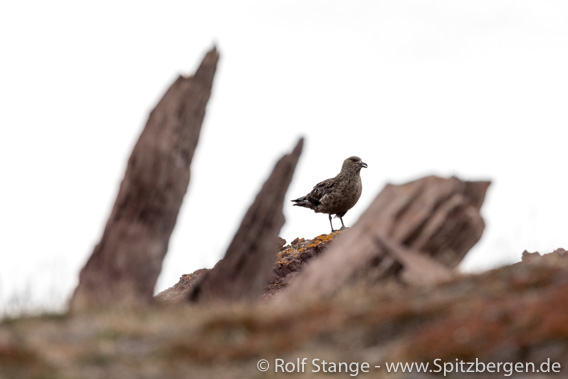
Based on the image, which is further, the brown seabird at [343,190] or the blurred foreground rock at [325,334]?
the brown seabird at [343,190]

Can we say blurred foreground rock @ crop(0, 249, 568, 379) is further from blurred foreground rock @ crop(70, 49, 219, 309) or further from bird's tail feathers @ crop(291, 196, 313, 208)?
bird's tail feathers @ crop(291, 196, 313, 208)

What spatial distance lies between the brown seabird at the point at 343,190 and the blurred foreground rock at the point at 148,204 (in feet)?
39.0

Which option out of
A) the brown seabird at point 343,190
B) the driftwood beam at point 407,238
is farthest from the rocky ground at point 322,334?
the brown seabird at point 343,190

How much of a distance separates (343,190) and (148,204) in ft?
41.9

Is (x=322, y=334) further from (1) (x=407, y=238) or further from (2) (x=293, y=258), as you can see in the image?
(2) (x=293, y=258)

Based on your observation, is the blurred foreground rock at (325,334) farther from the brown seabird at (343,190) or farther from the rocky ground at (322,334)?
the brown seabird at (343,190)

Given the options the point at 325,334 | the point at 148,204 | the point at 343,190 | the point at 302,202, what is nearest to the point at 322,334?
the point at 325,334

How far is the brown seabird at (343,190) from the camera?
24531mm

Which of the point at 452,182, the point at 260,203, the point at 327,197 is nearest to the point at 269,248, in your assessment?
the point at 260,203

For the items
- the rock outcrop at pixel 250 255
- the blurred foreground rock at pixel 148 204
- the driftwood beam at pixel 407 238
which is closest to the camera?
the driftwood beam at pixel 407 238

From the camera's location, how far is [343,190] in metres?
24.5

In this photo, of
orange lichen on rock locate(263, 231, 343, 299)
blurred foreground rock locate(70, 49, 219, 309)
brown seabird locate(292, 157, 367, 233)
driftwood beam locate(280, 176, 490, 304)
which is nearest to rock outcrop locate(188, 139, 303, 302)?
driftwood beam locate(280, 176, 490, 304)

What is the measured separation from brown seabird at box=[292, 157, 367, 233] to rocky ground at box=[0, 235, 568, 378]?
44.8ft

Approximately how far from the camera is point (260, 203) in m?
12.5
